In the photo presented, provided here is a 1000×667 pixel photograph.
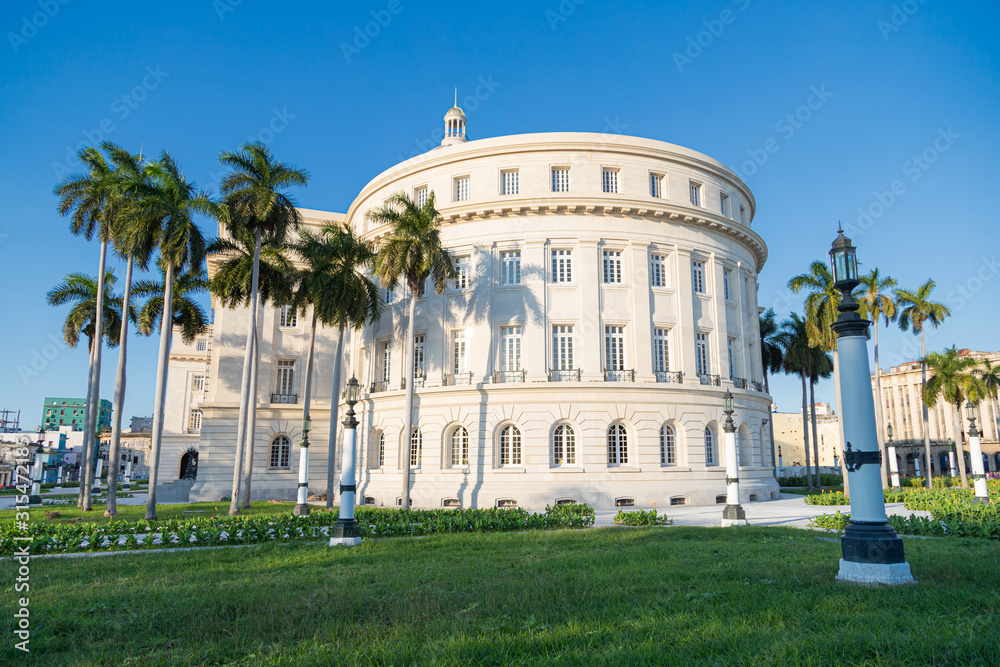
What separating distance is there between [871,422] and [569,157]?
2743 centimetres

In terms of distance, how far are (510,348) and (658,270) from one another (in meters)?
9.56

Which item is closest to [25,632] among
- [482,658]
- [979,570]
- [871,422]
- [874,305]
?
[482,658]

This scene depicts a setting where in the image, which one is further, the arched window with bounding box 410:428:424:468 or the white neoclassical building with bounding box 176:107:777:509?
the arched window with bounding box 410:428:424:468

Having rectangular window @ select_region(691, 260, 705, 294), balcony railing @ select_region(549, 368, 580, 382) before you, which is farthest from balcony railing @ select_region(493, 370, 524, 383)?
rectangular window @ select_region(691, 260, 705, 294)

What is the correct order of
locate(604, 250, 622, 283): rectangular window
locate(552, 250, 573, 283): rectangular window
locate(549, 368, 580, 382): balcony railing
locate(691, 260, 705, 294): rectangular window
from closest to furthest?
locate(549, 368, 580, 382): balcony railing
locate(552, 250, 573, 283): rectangular window
locate(604, 250, 622, 283): rectangular window
locate(691, 260, 705, 294): rectangular window

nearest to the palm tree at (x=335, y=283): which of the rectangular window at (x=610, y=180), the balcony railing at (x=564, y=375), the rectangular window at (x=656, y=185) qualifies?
the balcony railing at (x=564, y=375)

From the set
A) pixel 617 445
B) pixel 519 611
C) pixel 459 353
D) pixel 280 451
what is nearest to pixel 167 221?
pixel 459 353

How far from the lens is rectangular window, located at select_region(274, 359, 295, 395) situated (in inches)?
1645

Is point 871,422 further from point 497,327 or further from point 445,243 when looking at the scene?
point 445,243

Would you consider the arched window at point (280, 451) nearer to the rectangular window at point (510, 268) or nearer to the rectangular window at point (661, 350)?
the rectangular window at point (510, 268)

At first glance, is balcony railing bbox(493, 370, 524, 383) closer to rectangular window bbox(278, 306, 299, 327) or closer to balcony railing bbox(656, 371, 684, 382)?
balcony railing bbox(656, 371, 684, 382)

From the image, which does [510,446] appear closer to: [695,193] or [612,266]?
[612,266]

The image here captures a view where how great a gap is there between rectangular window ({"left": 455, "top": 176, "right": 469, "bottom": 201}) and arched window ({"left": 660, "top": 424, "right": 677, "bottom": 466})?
17192 mm

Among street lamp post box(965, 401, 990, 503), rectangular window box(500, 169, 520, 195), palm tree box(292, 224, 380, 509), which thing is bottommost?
street lamp post box(965, 401, 990, 503)
